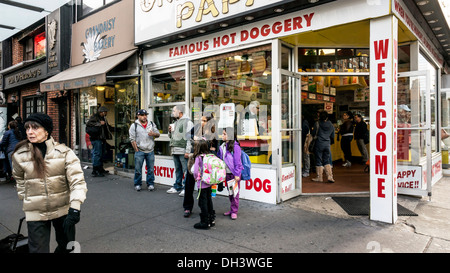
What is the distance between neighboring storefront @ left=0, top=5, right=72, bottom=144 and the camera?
10.3 m

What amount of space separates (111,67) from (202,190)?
4862 millimetres

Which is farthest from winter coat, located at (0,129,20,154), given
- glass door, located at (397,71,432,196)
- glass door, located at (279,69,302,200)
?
glass door, located at (397,71,432,196)

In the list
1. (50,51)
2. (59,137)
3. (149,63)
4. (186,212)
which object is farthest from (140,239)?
(50,51)

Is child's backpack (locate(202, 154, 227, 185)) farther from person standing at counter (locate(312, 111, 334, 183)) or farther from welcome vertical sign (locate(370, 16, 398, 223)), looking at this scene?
person standing at counter (locate(312, 111, 334, 183))

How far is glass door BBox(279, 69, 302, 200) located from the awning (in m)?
4.42

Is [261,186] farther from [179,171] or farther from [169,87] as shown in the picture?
[169,87]

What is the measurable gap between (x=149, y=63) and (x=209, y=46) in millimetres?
2118

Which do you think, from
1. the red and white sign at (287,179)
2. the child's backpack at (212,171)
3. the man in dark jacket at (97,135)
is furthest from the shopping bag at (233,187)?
the man in dark jacket at (97,135)

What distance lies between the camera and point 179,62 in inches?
279

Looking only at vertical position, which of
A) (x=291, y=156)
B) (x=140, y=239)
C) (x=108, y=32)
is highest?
(x=108, y=32)

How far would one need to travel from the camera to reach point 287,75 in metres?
5.71

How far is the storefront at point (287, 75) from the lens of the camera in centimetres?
439

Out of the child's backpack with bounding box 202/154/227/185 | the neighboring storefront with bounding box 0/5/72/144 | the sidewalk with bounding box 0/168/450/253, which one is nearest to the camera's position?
the sidewalk with bounding box 0/168/450/253
